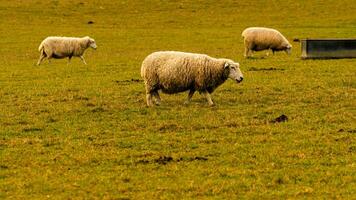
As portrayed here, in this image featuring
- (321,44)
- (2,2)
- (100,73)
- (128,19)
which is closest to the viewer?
(100,73)

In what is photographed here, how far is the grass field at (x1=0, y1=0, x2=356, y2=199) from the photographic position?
9.77 m

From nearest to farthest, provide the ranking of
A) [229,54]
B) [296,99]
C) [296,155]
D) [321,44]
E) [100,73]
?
[296,155] < [296,99] < [100,73] < [321,44] < [229,54]

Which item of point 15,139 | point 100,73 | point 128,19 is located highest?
point 15,139

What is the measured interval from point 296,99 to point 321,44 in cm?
987

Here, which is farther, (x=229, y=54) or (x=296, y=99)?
(x=229, y=54)

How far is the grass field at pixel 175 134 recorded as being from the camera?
9.77m

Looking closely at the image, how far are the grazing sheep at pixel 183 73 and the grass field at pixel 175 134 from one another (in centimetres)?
44

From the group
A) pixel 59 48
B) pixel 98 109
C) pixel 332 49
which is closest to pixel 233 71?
pixel 98 109

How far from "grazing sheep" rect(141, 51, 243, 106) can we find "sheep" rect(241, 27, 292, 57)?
12924 mm

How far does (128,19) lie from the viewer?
5394cm

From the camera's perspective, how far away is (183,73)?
53.5 ft

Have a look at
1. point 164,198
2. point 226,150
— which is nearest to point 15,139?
point 226,150

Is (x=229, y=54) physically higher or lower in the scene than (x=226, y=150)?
lower

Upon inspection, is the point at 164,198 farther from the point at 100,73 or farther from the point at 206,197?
the point at 100,73
